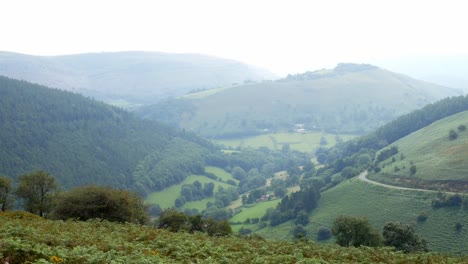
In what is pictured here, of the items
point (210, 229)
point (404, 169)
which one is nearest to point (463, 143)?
point (404, 169)

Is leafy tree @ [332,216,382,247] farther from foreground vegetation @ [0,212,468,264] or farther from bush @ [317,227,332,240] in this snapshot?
bush @ [317,227,332,240]

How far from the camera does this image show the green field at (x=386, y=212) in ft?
303

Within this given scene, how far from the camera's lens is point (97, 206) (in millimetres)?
61469

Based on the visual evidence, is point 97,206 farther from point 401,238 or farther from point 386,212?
point 386,212

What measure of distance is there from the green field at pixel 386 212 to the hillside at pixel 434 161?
7.56 m

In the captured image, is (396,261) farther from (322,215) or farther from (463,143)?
(463,143)

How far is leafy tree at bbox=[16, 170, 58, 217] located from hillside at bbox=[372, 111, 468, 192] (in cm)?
9970

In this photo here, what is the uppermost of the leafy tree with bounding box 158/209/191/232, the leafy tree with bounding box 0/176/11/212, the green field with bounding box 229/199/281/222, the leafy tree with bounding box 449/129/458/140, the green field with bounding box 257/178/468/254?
the leafy tree with bounding box 449/129/458/140

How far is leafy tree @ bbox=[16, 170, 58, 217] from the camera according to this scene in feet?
249

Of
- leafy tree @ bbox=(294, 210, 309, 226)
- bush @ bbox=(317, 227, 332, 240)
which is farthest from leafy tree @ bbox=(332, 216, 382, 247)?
leafy tree @ bbox=(294, 210, 309, 226)

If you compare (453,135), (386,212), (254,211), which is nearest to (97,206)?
(386,212)

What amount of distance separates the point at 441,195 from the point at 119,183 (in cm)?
13852

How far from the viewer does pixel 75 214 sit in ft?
203

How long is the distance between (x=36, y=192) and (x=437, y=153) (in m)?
125
